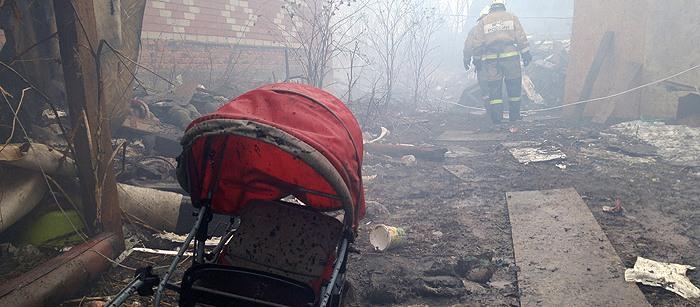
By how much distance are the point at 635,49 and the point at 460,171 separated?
5.64 metres

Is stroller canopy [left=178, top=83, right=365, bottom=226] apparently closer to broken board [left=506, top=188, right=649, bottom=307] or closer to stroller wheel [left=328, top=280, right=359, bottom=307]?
stroller wheel [left=328, top=280, right=359, bottom=307]

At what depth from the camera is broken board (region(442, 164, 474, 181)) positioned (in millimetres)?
6458

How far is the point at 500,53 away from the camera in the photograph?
9.56 m

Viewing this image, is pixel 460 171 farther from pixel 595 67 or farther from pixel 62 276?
pixel 595 67

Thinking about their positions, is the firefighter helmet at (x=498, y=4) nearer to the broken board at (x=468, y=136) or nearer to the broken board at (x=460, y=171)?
the broken board at (x=468, y=136)

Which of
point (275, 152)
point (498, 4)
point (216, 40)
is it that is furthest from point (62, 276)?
point (498, 4)

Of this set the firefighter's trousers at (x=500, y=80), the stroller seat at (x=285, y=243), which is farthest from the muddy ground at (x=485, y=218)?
the firefighter's trousers at (x=500, y=80)

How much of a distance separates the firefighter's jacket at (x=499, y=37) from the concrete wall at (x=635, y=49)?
185 centimetres

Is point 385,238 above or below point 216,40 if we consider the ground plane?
below

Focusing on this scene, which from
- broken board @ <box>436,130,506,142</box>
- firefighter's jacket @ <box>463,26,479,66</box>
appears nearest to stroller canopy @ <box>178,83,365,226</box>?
broken board @ <box>436,130,506,142</box>

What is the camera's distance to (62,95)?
4.42 metres

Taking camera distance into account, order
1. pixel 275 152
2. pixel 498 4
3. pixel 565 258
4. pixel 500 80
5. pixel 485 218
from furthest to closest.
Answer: pixel 498 4
pixel 500 80
pixel 485 218
pixel 565 258
pixel 275 152

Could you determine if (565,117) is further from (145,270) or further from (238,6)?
(145,270)

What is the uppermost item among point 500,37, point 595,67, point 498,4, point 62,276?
point 498,4
